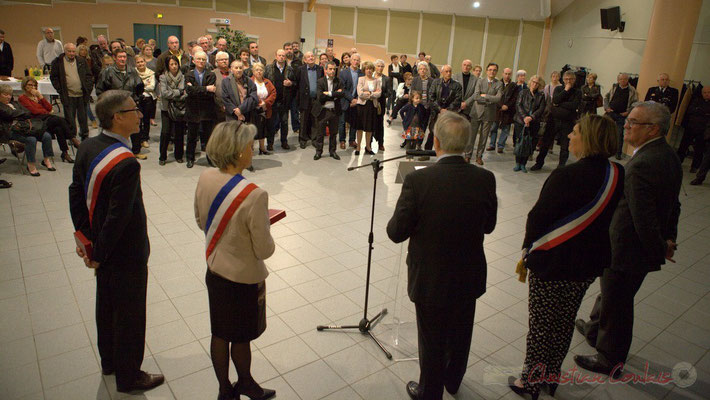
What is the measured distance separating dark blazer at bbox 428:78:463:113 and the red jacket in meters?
5.71

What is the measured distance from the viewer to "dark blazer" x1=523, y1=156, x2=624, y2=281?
235cm

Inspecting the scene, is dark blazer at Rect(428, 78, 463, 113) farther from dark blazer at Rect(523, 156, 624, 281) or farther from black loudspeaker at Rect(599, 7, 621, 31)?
black loudspeaker at Rect(599, 7, 621, 31)

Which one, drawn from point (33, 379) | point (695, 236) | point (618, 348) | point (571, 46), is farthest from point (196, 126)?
point (571, 46)

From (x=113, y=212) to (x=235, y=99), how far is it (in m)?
4.77

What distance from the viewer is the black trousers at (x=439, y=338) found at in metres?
2.29

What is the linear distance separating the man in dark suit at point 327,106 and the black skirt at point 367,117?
1.25 feet

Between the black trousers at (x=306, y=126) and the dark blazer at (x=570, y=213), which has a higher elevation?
the dark blazer at (x=570, y=213)

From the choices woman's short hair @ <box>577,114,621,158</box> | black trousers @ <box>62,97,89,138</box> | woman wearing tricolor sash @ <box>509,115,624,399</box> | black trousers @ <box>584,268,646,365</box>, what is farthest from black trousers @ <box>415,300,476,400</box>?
black trousers @ <box>62,97,89,138</box>

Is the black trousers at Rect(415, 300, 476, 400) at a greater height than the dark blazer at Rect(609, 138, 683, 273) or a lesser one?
lesser

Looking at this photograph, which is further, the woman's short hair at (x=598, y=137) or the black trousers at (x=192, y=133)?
the black trousers at (x=192, y=133)

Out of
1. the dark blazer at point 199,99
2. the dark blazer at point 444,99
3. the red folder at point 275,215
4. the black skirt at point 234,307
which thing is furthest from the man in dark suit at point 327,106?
the black skirt at point 234,307

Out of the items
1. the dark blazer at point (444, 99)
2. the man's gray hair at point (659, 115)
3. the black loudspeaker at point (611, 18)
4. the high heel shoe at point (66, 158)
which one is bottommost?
the high heel shoe at point (66, 158)

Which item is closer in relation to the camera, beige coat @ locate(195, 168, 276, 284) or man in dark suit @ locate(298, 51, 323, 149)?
beige coat @ locate(195, 168, 276, 284)

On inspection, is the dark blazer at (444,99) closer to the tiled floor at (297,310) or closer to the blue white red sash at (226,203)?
the tiled floor at (297,310)
